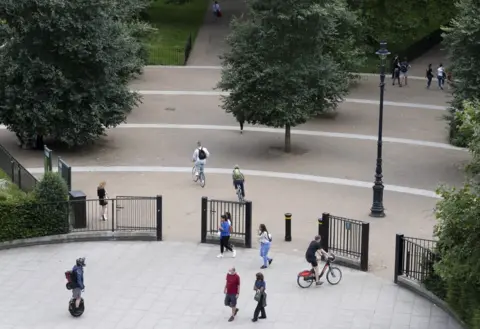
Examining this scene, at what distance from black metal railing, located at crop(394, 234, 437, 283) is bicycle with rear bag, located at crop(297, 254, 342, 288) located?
1.45 m

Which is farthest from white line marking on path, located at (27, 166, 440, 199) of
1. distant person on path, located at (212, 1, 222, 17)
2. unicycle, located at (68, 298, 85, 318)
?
distant person on path, located at (212, 1, 222, 17)

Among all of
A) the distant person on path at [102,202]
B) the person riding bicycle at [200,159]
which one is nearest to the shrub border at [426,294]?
the distant person on path at [102,202]

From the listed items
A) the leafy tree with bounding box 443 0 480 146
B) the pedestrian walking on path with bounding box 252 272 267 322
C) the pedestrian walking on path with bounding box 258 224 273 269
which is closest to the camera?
the pedestrian walking on path with bounding box 252 272 267 322

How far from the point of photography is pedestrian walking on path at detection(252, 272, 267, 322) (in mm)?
20953

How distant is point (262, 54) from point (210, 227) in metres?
9.91

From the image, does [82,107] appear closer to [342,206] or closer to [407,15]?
[342,206]

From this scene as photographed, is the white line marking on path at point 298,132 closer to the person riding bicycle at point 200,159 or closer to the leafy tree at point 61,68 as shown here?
the leafy tree at point 61,68

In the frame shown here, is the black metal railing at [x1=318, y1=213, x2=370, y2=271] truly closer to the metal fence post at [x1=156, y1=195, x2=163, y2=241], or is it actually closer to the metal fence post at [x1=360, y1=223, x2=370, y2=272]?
the metal fence post at [x1=360, y1=223, x2=370, y2=272]

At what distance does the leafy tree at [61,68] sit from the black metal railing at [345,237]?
41.8 feet

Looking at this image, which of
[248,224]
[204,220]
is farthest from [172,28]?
[248,224]

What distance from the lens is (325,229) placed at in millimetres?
24938

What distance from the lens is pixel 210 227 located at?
26.6 m

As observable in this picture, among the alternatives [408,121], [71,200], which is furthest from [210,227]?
[408,121]

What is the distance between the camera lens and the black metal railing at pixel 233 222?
2592cm
